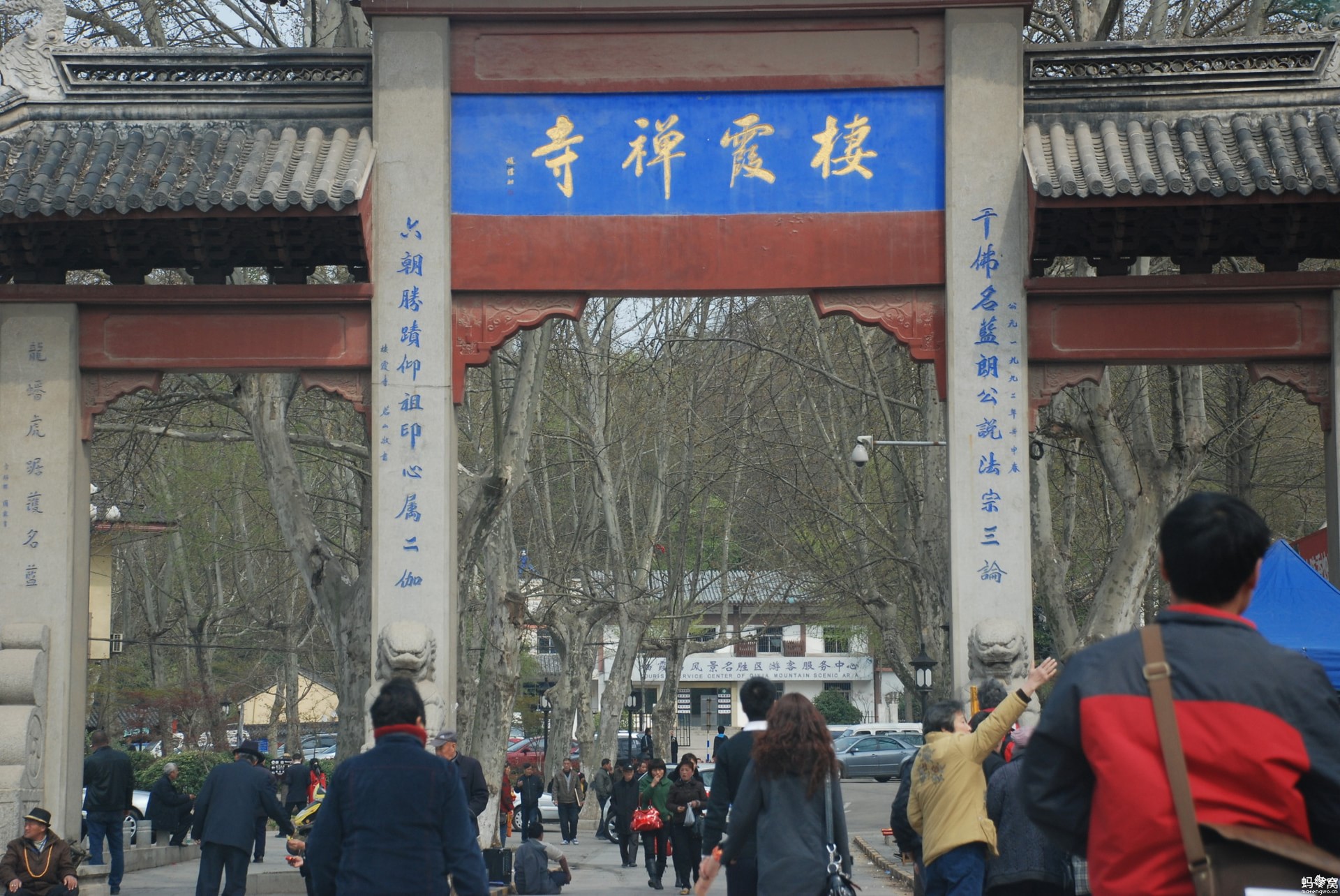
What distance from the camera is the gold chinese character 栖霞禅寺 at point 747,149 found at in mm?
12117

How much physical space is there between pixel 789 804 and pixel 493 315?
609 centimetres

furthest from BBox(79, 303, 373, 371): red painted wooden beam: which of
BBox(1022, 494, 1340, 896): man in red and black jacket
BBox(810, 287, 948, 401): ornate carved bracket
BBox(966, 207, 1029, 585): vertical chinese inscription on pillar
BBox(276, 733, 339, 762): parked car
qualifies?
BBox(276, 733, 339, 762): parked car

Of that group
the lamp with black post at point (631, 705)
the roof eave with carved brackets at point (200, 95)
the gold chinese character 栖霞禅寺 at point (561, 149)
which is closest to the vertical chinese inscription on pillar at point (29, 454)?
the roof eave with carved brackets at point (200, 95)

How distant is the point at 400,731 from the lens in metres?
5.91

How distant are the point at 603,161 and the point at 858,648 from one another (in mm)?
58077

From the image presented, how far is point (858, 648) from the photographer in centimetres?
6869

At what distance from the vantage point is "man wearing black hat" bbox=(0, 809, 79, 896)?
412 inches

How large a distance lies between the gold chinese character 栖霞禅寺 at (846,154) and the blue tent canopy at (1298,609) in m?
3.95

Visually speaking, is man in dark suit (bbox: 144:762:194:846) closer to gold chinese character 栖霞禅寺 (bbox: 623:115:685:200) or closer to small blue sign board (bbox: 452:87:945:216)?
small blue sign board (bbox: 452:87:945:216)

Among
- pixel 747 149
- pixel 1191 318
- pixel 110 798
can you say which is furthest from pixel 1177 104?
pixel 110 798

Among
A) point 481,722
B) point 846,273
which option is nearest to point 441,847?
point 846,273

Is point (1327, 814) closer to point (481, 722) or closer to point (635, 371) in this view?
point (481, 722)

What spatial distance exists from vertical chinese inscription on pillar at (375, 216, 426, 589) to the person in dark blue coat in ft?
19.0

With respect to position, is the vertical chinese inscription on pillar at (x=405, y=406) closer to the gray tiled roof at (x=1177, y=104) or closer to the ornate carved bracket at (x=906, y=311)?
the ornate carved bracket at (x=906, y=311)
